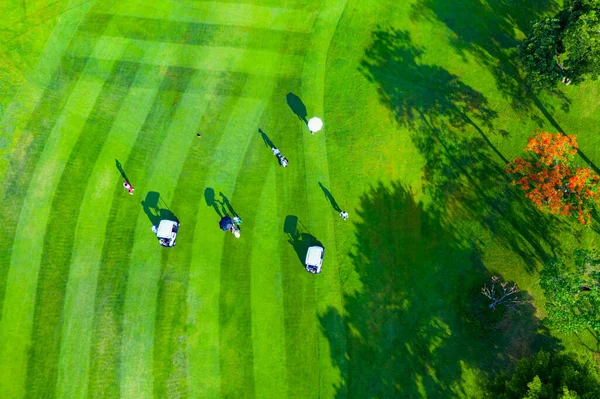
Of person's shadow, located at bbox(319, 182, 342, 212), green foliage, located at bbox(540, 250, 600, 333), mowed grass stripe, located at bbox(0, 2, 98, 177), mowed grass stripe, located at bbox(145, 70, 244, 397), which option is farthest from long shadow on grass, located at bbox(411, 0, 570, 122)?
mowed grass stripe, located at bbox(0, 2, 98, 177)

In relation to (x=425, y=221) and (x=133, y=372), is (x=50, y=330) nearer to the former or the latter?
(x=133, y=372)

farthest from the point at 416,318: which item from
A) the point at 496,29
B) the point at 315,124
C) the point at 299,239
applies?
the point at 496,29

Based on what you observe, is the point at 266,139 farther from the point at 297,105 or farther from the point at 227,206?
the point at 227,206

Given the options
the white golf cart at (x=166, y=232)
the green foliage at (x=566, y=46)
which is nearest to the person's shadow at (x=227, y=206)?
the white golf cart at (x=166, y=232)

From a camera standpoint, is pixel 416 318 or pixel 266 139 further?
pixel 266 139

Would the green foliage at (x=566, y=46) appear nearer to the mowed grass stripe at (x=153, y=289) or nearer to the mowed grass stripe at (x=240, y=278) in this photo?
the mowed grass stripe at (x=240, y=278)

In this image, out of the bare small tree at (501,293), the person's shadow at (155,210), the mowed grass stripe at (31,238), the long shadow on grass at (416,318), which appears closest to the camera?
the bare small tree at (501,293)
